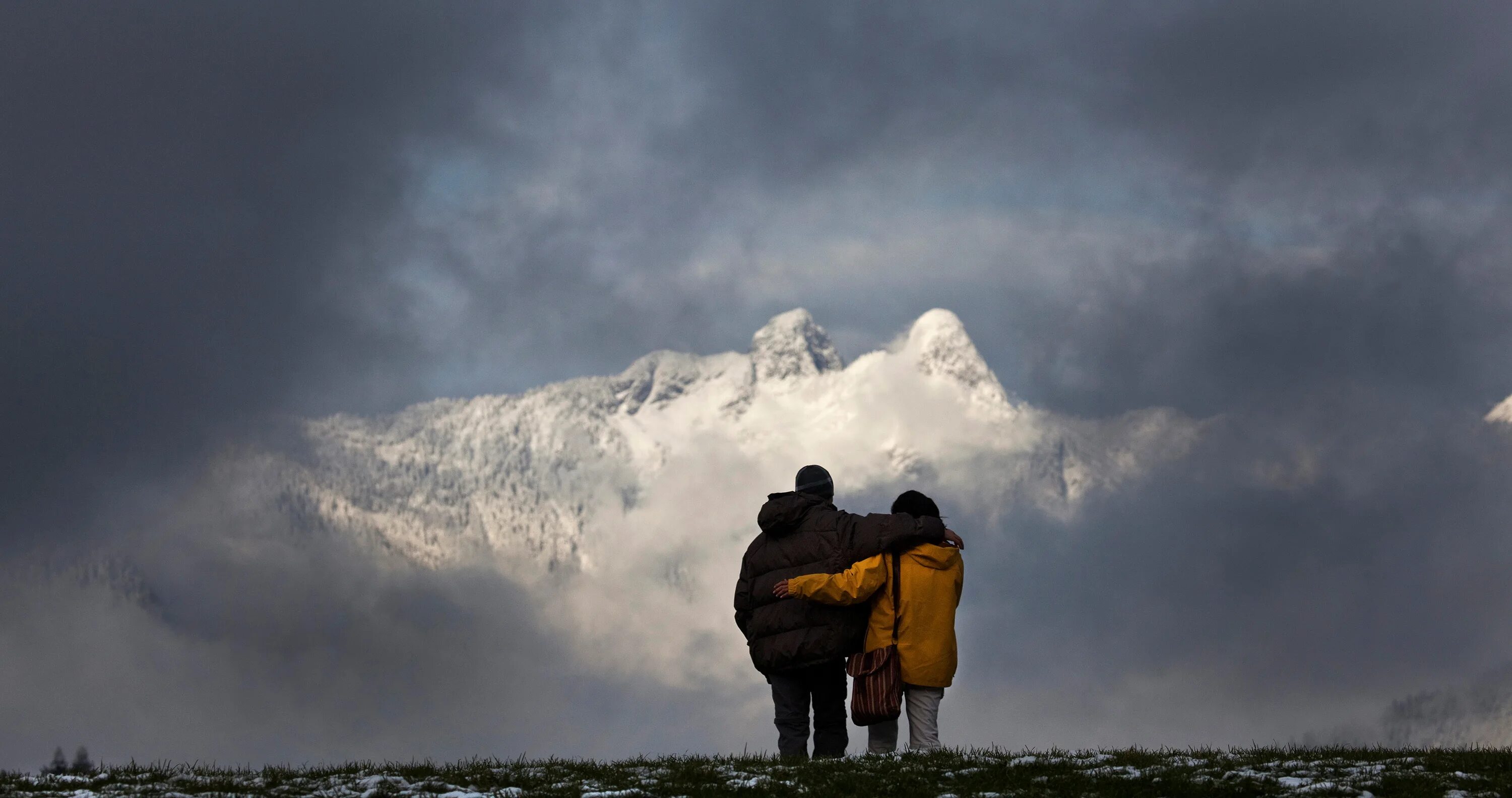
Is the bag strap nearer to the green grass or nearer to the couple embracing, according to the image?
the couple embracing

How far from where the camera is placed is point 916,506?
20656mm

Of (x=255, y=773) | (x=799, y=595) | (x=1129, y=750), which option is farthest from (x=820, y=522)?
(x=255, y=773)

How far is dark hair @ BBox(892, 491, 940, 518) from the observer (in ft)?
67.7

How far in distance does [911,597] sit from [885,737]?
7.31ft

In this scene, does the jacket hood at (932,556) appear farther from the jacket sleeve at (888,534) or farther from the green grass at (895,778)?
the green grass at (895,778)

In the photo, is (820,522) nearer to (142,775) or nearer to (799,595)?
(799,595)

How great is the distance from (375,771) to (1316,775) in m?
11.7

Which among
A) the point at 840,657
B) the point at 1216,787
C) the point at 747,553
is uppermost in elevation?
the point at 747,553

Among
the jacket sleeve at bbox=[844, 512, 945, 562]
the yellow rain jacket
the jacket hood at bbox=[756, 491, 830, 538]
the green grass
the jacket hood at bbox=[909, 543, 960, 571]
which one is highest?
the jacket hood at bbox=[756, 491, 830, 538]

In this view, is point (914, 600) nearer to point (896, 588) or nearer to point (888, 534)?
point (896, 588)

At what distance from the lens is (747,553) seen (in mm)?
21453

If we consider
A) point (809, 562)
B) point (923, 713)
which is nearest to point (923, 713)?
point (923, 713)

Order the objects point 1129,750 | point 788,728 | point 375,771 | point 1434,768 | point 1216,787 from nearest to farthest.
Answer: point 1216,787, point 1434,768, point 375,771, point 1129,750, point 788,728

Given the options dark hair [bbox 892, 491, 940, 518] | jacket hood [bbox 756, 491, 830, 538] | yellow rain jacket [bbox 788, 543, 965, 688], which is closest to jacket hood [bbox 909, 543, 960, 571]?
yellow rain jacket [bbox 788, 543, 965, 688]
